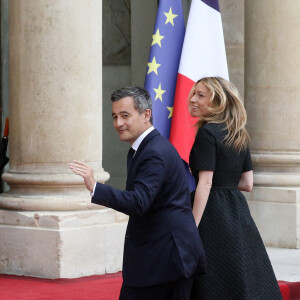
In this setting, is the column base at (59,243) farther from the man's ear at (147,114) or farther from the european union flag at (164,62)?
the man's ear at (147,114)

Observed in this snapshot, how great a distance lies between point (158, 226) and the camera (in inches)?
165

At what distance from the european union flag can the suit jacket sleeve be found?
183 inches

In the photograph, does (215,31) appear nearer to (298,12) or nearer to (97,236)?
(298,12)

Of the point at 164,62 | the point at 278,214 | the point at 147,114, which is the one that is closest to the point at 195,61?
the point at 164,62

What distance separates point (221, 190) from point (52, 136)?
96.3 inches

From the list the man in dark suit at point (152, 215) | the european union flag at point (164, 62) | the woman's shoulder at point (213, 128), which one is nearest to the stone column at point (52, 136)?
the european union flag at point (164, 62)

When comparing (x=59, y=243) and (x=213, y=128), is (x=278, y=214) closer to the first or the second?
(x=59, y=243)

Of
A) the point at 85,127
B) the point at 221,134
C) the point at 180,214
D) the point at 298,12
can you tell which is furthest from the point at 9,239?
the point at 298,12

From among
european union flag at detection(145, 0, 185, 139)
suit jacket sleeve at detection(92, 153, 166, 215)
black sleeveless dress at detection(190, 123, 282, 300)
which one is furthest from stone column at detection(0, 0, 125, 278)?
suit jacket sleeve at detection(92, 153, 166, 215)

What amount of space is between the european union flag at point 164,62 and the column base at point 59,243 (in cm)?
176

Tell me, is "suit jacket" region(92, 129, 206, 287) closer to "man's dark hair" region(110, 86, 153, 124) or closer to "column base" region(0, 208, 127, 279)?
"man's dark hair" region(110, 86, 153, 124)

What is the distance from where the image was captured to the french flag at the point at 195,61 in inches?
348

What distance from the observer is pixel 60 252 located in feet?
23.0

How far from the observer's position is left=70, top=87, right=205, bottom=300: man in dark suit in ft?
13.6
